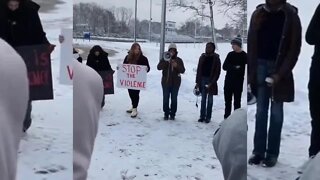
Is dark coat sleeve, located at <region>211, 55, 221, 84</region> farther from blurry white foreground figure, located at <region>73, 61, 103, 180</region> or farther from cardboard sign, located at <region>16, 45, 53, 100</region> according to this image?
cardboard sign, located at <region>16, 45, 53, 100</region>

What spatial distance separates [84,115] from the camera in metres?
1.38

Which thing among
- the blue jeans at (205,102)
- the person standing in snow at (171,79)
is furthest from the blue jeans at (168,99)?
the blue jeans at (205,102)

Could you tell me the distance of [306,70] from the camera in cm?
116

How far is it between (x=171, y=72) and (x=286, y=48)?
1.80 ft

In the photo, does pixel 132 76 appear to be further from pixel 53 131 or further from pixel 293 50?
pixel 293 50

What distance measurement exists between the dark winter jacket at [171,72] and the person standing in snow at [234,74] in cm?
19

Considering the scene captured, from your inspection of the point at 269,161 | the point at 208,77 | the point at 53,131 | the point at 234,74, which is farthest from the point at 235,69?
the point at 53,131

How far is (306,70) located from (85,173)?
846 mm

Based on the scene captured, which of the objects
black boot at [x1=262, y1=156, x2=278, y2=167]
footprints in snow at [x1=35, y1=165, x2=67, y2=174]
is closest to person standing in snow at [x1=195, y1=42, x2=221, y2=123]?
black boot at [x1=262, y1=156, x2=278, y2=167]

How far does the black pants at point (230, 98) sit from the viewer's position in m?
1.41

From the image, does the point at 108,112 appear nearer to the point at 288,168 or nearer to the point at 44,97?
the point at 44,97

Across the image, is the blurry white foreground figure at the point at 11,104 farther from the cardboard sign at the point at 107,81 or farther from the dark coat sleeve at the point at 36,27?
the cardboard sign at the point at 107,81

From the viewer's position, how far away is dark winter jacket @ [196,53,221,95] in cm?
149

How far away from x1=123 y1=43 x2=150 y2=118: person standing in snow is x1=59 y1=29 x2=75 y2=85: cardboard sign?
34 cm
